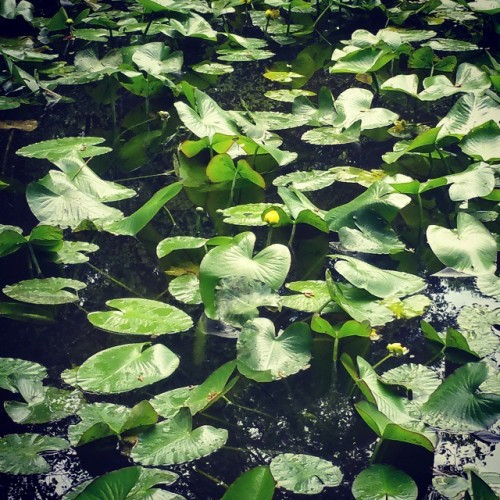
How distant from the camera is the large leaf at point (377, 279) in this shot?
1479 millimetres

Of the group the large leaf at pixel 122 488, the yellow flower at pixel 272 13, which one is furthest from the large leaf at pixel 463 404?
the yellow flower at pixel 272 13

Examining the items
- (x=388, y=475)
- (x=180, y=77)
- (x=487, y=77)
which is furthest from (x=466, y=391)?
(x=180, y=77)

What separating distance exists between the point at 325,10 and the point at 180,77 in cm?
87

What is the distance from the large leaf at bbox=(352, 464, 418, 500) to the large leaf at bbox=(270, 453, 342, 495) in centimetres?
4

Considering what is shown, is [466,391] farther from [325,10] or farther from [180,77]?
[325,10]

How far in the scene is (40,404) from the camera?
127cm

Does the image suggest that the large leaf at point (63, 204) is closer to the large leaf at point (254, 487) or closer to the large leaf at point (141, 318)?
the large leaf at point (141, 318)

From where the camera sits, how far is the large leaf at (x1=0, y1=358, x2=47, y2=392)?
1.29m

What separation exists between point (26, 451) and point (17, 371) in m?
0.21

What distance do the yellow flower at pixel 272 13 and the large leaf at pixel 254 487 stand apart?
254 cm

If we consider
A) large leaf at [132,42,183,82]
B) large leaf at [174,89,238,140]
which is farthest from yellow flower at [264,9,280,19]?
large leaf at [174,89,238,140]

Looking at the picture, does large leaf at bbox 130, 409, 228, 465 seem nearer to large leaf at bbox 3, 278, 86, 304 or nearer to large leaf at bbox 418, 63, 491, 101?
large leaf at bbox 3, 278, 86, 304

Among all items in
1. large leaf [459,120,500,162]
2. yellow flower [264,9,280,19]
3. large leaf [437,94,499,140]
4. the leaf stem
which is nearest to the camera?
the leaf stem

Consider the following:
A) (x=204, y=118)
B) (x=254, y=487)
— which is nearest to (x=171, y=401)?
(x=254, y=487)
